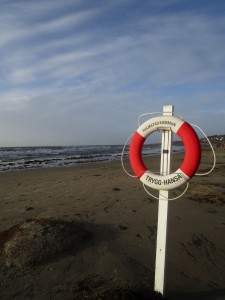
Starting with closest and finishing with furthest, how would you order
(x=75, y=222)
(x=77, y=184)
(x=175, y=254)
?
(x=175, y=254), (x=75, y=222), (x=77, y=184)

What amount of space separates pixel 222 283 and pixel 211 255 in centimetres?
59

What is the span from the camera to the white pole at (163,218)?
9.57 ft

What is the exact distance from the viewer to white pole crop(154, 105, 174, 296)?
115 inches

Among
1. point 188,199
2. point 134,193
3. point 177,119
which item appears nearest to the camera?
point 177,119

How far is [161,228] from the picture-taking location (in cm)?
294

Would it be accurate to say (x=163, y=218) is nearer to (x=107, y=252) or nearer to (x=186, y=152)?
(x=186, y=152)

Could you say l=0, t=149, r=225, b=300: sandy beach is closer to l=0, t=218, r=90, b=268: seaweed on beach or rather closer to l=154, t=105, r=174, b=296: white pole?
l=0, t=218, r=90, b=268: seaweed on beach

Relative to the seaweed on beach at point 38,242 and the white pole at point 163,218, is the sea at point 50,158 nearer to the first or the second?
the seaweed on beach at point 38,242

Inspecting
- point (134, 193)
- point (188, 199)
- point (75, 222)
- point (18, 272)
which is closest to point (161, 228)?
point (18, 272)

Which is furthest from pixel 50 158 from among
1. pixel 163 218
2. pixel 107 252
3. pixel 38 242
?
pixel 163 218

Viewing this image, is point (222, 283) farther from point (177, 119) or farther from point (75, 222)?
point (75, 222)

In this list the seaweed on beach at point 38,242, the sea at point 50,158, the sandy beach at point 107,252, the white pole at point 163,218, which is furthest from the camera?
the sea at point 50,158

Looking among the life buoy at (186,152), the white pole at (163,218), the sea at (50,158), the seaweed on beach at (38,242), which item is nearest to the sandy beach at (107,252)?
the seaweed on beach at (38,242)

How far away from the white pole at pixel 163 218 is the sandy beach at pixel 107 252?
207 mm
